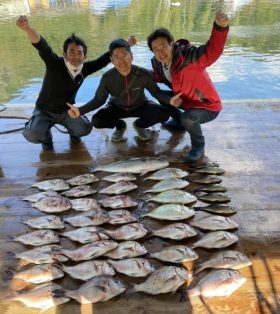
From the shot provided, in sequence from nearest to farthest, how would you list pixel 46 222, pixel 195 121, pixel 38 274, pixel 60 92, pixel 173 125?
pixel 38 274
pixel 46 222
pixel 195 121
pixel 60 92
pixel 173 125

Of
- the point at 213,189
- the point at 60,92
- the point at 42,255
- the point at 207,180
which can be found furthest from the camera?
the point at 60,92

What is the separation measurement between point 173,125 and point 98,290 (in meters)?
2.09

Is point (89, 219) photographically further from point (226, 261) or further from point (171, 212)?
point (226, 261)

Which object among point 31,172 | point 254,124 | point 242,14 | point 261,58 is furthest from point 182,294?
point 242,14

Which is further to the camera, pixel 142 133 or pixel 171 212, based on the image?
pixel 142 133

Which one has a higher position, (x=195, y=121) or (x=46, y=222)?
(x=195, y=121)

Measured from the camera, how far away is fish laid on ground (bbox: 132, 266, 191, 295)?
1.72m

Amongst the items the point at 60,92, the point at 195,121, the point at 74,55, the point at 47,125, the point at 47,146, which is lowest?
the point at 47,146

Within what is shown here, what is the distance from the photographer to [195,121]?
Result: 2869mm

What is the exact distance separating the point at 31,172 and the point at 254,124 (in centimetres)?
210

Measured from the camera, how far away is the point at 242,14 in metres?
19.5

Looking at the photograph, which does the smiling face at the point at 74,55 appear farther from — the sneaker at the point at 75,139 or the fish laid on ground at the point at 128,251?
the fish laid on ground at the point at 128,251

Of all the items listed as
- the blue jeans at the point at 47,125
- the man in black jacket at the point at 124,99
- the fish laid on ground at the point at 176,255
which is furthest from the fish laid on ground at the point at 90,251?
the blue jeans at the point at 47,125

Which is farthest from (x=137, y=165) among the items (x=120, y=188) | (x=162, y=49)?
(x=162, y=49)
